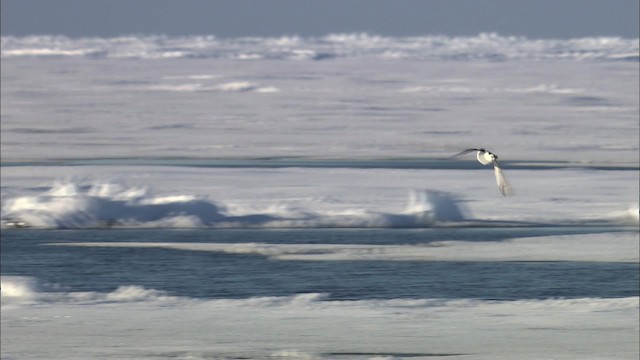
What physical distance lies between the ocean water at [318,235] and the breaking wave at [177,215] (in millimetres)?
24

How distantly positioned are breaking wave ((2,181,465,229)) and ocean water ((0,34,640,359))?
0.02m

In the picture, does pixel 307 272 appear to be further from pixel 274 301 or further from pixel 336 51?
pixel 336 51

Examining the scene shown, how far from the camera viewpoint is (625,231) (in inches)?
483

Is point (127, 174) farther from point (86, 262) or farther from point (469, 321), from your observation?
point (469, 321)

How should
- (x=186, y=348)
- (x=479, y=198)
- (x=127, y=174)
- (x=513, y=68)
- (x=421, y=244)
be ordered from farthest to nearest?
(x=513, y=68) < (x=127, y=174) < (x=479, y=198) < (x=421, y=244) < (x=186, y=348)

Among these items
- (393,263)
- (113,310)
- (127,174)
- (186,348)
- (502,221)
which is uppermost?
(127,174)

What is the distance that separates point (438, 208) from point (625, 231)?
5.98ft

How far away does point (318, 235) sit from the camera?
40.7 ft

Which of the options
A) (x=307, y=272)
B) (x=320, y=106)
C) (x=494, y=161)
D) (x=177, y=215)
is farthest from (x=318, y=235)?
(x=320, y=106)

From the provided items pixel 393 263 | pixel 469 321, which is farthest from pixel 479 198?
pixel 469 321

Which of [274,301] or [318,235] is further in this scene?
[318,235]

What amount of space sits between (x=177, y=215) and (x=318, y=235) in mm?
1435

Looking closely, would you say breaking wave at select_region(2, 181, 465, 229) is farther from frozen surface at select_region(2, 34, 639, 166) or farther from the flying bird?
the flying bird

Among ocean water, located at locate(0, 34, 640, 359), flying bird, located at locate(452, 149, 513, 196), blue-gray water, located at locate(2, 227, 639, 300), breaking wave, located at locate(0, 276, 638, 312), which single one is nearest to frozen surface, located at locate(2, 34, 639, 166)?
ocean water, located at locate(0, 34, 640, 359)
